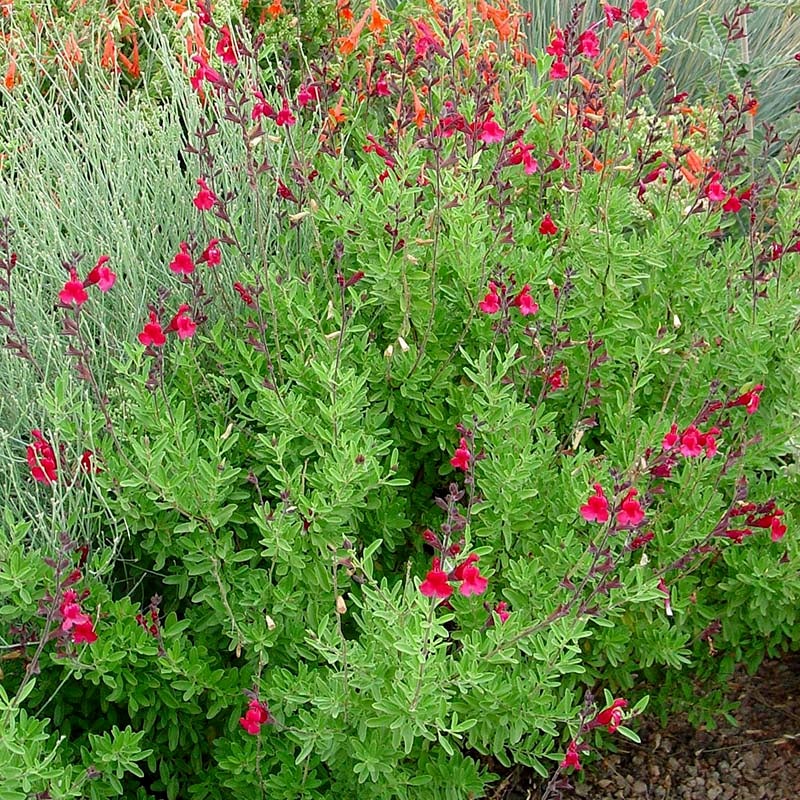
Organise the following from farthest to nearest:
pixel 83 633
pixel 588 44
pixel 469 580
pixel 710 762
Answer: pixel 710 762, pixel 588 44, pixel 83 633, pixel 469 580

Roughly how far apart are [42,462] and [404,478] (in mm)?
966

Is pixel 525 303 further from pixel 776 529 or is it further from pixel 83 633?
pixel 83 633

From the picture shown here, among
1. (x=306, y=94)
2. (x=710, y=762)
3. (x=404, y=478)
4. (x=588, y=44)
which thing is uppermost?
(x=588, y=44)

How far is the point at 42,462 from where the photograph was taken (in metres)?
2.24

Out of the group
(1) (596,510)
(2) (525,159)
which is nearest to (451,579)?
(1) (596,510)

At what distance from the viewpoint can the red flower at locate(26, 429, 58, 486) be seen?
2225 mm

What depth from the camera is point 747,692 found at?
3293 millimetres

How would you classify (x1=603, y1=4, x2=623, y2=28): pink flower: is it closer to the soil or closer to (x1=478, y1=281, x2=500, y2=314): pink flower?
(x1=478, y1=281, x2=500, y2=314): pink flower

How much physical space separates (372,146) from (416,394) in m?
0.86

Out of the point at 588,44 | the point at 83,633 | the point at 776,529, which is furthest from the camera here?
the point at 588,44

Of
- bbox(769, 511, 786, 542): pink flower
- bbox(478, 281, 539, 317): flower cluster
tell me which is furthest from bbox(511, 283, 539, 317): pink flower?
bbox(769, 511, 786, 542): pink flower

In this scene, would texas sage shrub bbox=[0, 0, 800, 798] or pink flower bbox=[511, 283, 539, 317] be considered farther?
pink flower bbox=[511, 283, 539, 317]

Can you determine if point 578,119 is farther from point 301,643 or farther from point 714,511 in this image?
point 301,643

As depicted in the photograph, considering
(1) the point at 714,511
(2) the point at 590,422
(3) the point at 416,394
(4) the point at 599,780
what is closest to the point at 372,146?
(3) the point at 416,394
